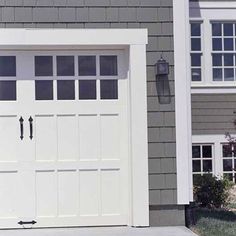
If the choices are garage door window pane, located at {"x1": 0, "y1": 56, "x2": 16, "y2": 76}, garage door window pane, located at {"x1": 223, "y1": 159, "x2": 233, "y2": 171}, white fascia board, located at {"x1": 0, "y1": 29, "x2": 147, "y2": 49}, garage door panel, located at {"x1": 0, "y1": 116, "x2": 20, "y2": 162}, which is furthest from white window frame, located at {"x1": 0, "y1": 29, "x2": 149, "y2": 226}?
garage door window pane, located at {"x1": 223, "y1": 159, "x2": 233, "y2": 171}

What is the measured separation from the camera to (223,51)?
43.8ft

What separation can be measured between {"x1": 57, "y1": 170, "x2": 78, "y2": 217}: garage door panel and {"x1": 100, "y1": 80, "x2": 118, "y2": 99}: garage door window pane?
108 centimetres

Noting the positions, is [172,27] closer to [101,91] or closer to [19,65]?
[101,91]

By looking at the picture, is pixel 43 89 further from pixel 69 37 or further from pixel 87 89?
pixel 69 37

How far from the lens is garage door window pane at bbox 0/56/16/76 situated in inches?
308

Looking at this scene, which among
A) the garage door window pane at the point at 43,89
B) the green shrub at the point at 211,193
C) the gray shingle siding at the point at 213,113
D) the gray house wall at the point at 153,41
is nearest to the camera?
the gray house wall at the point at 153,41

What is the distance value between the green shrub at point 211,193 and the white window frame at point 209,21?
322cm

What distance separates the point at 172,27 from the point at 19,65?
204 cm

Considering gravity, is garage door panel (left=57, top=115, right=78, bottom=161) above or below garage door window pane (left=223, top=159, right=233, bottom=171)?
Answer: above

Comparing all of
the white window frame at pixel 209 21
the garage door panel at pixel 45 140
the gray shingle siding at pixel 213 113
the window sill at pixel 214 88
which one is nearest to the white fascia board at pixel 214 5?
the white window frame at pixel 209 21

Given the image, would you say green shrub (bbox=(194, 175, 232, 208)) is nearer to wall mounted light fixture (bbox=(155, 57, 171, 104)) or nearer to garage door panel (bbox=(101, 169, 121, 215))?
garage door panel (bbox=(101, 169, 121, 215))

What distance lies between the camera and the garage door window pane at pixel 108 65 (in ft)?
26.1

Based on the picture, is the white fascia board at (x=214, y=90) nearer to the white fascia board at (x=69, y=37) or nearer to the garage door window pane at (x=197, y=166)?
the garage door window pane at (x=197, y=166)

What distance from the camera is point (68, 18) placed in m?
7.72
